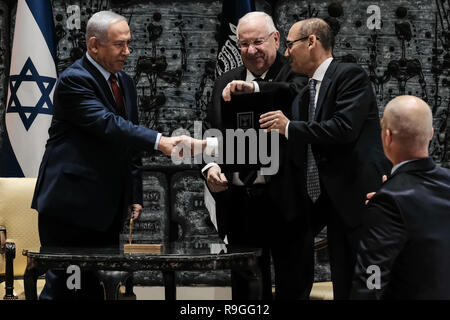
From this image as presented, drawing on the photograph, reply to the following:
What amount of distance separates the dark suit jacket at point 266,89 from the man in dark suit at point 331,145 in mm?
64

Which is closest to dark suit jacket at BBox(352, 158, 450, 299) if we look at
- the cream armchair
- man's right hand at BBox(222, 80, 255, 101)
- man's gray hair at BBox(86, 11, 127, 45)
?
man's right hand at BBox(222, 80, 255, 101)

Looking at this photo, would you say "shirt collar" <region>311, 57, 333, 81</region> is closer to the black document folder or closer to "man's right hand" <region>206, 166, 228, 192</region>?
the black document folder

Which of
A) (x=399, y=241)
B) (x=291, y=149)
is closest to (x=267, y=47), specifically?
(x=291, y=149)

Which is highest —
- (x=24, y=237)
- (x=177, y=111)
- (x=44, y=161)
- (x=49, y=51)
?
(x=49, y=51)

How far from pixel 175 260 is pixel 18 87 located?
8.69 ft

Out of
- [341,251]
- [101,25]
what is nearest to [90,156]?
[101,25]

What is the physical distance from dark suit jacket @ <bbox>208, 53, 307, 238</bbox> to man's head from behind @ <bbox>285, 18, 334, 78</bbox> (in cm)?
14

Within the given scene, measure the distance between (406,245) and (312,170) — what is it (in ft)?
3.97

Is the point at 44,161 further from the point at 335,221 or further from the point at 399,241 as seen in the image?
the point at 399,241

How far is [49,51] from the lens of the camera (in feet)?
16.5

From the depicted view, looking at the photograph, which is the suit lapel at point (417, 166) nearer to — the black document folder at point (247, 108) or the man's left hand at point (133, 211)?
the black document folder at point (247, 108)

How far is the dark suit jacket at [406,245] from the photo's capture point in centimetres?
204

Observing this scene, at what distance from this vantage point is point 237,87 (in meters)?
3.27

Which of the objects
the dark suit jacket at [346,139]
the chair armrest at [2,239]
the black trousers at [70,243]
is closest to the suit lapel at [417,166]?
the dark suit jacket at [346,139]
